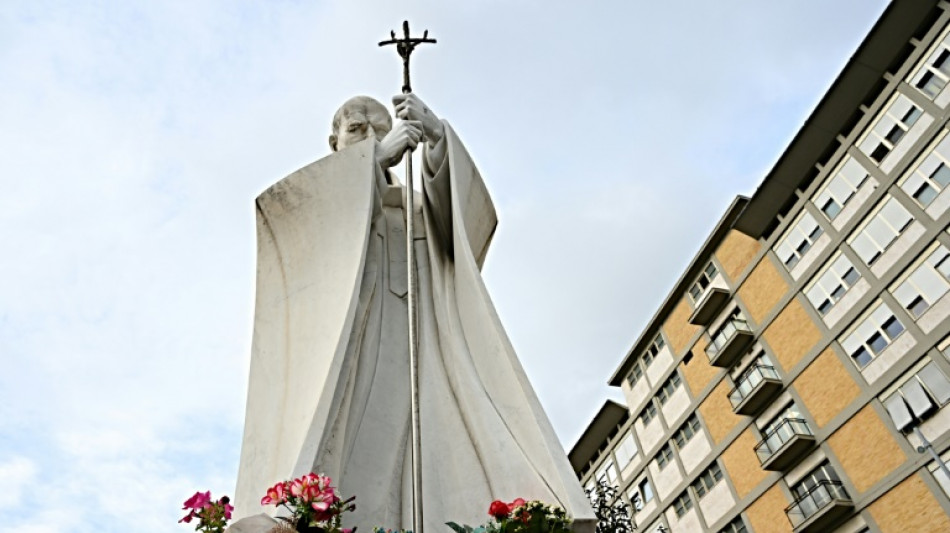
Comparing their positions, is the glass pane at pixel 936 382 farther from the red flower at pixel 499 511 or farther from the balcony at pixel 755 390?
the red flower at pixel 499 511

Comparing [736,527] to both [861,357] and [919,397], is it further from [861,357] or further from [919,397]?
[919,397]

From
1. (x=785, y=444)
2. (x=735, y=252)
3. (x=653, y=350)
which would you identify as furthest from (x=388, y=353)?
(x=653, y=350)

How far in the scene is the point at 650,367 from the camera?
3288cm

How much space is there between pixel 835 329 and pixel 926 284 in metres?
3.26

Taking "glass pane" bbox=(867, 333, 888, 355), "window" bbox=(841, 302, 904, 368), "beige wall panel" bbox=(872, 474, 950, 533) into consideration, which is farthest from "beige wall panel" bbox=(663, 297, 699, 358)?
"beige wall panel" bbox=(872, 474, 950, 533)

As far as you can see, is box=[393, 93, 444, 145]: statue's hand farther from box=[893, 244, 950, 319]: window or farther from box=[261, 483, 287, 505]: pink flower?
box=[893, 244, 950, 319]: window

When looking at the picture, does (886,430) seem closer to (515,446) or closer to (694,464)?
(694,464)

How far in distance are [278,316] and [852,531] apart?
2137cm

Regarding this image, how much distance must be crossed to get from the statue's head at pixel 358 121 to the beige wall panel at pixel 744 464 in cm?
2213

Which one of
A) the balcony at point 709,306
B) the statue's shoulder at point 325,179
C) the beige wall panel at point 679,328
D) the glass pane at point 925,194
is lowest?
the statue's shoulder at point 325,179

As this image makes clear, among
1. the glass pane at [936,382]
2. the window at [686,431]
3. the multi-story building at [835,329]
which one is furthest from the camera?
the window at [686,431]

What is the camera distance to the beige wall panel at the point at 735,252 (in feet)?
90.9

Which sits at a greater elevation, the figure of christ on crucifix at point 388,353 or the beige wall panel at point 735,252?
the beige wall panel at point 735,252

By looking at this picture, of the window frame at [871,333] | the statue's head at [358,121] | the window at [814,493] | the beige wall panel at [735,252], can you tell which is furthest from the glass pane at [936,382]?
the statue's head at [358,121]
